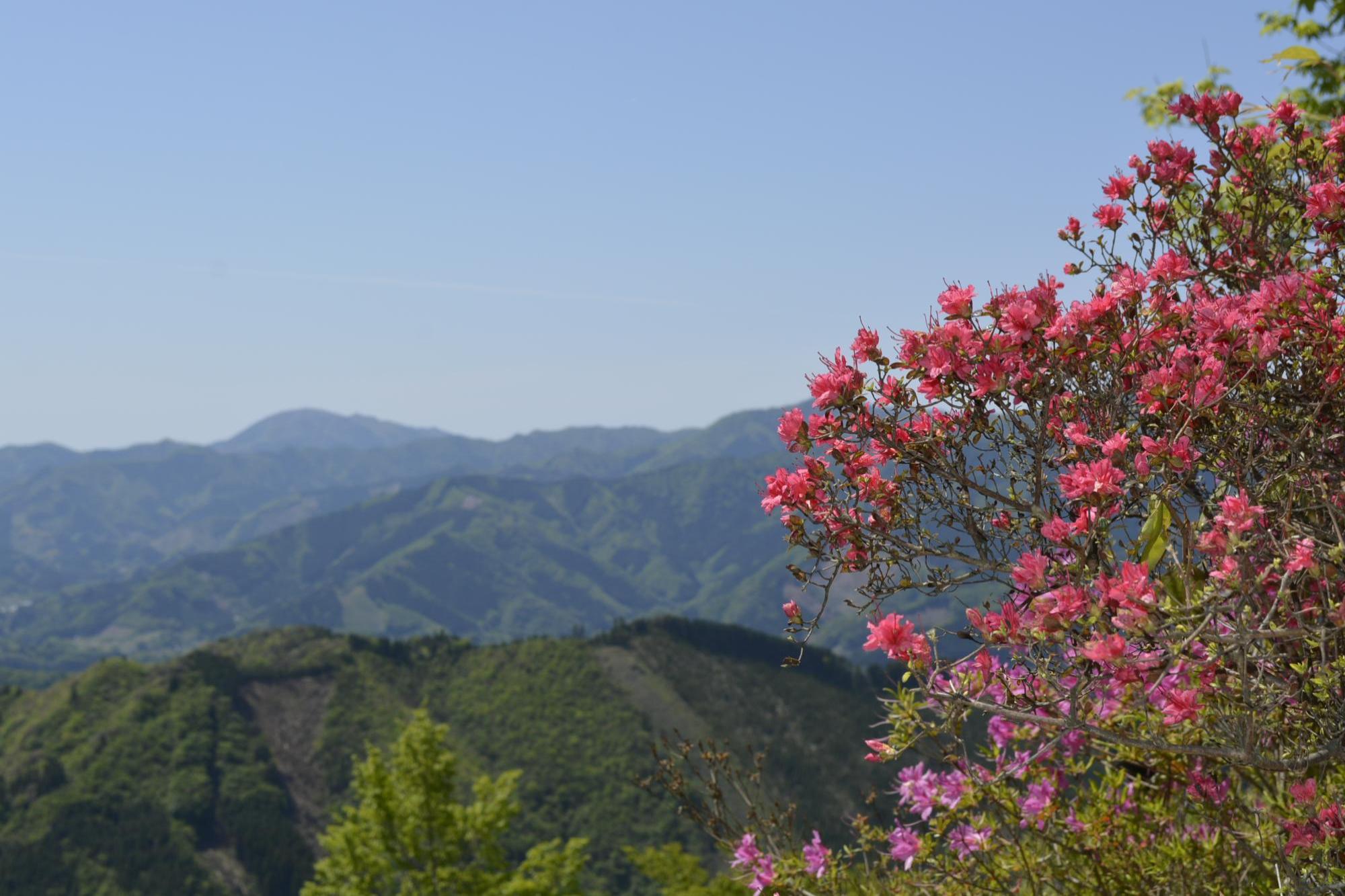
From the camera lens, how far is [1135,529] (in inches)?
187


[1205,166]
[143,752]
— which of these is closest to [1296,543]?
[1205,166]

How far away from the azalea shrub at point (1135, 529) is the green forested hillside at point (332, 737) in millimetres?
115397

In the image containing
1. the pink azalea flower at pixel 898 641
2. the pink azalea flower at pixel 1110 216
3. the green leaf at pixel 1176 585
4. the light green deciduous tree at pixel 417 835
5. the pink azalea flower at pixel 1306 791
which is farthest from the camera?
the light green deciduous tree at pixel 417 835

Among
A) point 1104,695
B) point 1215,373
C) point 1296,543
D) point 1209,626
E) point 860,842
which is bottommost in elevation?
point 860,842

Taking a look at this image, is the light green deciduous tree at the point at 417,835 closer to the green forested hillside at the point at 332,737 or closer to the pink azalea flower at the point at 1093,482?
the pink azalea flower at the point at 1093,482

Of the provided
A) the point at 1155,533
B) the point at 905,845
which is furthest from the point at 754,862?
the point at 1155,533

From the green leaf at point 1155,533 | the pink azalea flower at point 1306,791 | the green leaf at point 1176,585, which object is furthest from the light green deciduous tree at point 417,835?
the green leaf at point 1155,533

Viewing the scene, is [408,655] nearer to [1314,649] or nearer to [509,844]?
[509,844]

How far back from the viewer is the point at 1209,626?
2982 mm

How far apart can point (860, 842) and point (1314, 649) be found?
255 centimetres

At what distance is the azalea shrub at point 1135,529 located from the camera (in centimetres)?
309

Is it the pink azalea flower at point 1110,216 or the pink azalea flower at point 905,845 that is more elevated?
the pink azalea flower at point 1110,216

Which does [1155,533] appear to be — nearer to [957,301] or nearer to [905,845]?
[957,301]

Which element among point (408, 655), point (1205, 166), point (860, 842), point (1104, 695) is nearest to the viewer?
point (1104, 695)
